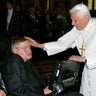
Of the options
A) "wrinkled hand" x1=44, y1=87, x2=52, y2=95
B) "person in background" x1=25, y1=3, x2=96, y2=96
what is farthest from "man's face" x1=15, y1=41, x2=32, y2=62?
"wrinkled hand" x1=44, y1=87, x2=52, y2=95

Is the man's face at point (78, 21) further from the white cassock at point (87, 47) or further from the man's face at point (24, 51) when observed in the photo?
the man's face at point (24, 51)

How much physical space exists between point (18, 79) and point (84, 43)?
1233 millimetres

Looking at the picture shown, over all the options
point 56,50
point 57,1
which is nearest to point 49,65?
point 56,50

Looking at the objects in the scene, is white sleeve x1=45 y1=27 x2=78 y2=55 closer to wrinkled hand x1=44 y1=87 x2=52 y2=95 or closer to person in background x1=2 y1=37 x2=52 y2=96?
wrinkled hand x1=44 y1=87 x2=52 y2=95

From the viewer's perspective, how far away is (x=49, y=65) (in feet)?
29.6

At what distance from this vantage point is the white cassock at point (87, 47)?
4.19m

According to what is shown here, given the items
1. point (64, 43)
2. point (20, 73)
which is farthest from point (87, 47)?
point (20, 73)

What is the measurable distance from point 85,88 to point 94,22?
2.73ft

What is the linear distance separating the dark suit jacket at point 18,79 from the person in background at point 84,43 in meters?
0.54

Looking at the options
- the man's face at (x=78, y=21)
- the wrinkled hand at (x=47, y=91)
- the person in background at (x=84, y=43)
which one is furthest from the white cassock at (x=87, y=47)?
the wrinkled hand at (x=47, y=91)

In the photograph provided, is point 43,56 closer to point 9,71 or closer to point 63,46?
point 63,46

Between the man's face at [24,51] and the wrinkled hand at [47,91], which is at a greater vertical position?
the man's face at [24,51]

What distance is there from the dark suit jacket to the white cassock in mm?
761

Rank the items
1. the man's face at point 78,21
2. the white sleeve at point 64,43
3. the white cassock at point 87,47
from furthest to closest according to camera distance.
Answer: the white sleeve at point 64,43 → the white cassock at point 87,47 → the man's face at point 78,21
